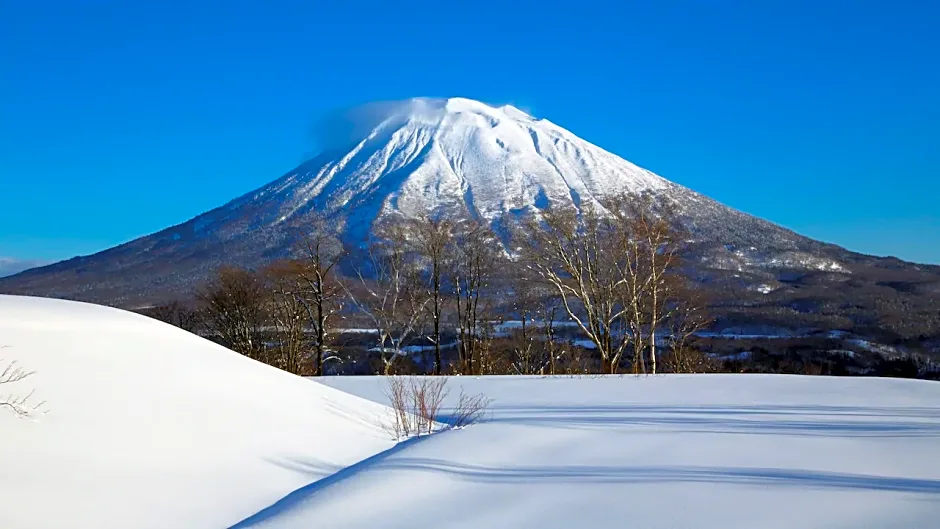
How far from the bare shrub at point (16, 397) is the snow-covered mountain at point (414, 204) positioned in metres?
49.0

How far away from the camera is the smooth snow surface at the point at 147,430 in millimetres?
5320

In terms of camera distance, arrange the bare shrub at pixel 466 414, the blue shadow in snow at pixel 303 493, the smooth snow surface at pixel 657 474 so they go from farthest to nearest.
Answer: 1. the bare shrub at pixel 466 414
2. the blue shadow in snow at pixel 303 493
3. the smooth snow surface at pixel 657 474

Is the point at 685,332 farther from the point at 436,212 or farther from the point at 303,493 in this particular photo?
the point at 436,212

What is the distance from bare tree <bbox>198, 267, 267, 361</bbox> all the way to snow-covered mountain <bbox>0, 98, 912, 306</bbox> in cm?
3153

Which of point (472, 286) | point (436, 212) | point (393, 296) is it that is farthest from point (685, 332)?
point (436, 212)

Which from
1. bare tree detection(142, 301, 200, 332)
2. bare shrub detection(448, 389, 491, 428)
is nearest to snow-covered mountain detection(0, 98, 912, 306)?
bare tree detection(142, 301, 200, 332)

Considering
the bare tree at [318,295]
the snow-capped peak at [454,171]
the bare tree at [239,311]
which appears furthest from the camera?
the snow-capped peak at [454,171]

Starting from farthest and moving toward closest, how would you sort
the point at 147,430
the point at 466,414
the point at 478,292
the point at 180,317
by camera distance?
the point at 180,317, the point at 478,292, the point at 466,414, the point at 147,430

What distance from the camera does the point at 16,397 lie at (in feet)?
20.0

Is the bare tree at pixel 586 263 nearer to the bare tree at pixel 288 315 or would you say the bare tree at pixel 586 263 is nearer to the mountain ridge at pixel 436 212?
the bare tree at pixel 288 315

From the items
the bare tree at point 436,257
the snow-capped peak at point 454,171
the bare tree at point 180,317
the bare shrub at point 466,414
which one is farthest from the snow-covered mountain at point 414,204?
the bare shrub at point 466,414

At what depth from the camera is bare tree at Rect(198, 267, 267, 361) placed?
2333 cm

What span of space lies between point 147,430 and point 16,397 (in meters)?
1.02

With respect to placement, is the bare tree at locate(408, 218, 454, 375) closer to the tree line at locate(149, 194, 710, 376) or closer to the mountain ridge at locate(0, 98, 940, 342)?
the tree line at locate(149, 194, 710, 376)
